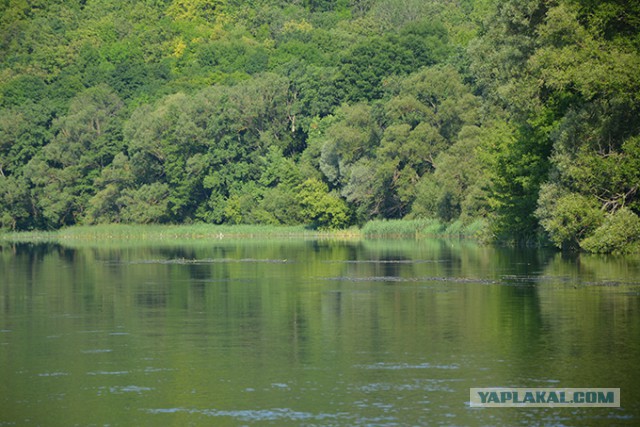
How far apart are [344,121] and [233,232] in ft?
50.9

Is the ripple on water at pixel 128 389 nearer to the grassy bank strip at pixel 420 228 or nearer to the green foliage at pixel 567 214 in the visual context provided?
the green foliage at pixel 567 214

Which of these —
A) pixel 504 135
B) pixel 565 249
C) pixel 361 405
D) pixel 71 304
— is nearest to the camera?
pixel 361 405

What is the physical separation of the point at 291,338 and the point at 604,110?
2836 centimetres

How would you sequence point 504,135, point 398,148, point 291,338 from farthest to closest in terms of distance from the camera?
point 398,148, point 504,135, point 291,338

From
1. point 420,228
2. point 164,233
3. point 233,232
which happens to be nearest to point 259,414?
point 420,228

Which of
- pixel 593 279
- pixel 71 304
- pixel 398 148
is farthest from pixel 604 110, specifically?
pixel 398 148

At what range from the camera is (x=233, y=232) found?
112 m

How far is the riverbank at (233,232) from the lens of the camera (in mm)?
90188

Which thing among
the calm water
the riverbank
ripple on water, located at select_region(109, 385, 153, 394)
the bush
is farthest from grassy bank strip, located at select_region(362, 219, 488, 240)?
ripple on water, located at select_region(109, 385, 153, 394)

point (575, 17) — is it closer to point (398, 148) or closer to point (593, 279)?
point (593, 279)

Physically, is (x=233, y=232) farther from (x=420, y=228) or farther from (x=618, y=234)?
(x=618, y=234)

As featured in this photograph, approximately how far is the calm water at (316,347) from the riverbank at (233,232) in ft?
146

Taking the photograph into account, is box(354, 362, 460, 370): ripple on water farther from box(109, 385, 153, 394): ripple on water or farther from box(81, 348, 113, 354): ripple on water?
box(81, 348, 113, 354): ripple on water

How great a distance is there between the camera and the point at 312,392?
18.1 meters
